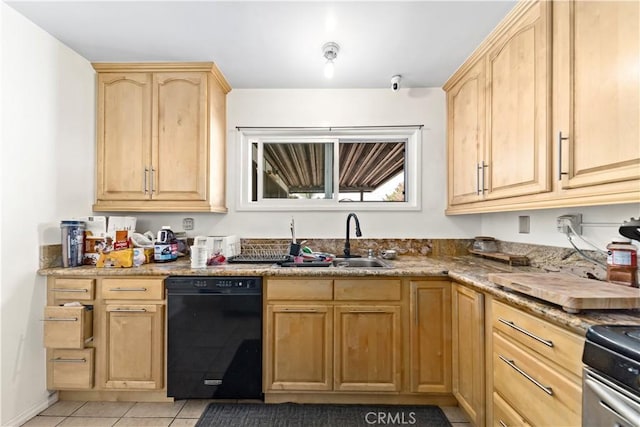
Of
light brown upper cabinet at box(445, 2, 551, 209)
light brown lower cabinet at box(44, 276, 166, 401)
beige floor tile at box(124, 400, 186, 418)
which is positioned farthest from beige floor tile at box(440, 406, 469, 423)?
light brown lower cabinet at box(44, 276, 166, 401)

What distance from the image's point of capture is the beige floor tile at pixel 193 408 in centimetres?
182

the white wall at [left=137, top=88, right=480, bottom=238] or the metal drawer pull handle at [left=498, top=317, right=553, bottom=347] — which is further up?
the white wall at [left=137, top=88, right=480, bottom=238]

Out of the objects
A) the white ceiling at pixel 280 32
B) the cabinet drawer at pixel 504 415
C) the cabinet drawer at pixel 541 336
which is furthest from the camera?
the white ceiling at pixel 280 32

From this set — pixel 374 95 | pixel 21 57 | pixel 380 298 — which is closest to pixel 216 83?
pixel 21 57

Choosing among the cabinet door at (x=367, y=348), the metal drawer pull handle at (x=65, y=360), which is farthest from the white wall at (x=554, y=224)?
the metal drawer pull handle at (x=65, y=360)

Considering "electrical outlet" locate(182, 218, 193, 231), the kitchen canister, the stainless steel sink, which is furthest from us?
"electrical outlet" locate(182, 218, 193, 231)

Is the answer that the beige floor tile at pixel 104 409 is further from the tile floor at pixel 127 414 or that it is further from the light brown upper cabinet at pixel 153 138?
the light brown upper cabinet at pixel 153 138

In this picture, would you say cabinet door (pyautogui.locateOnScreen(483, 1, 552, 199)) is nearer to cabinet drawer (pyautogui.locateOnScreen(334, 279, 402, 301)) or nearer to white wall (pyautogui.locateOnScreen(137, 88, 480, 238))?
white wall (pyautogui.locateOnScreen(137, 88, 480, 238))

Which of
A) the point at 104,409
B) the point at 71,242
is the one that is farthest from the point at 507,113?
the point at 104,409

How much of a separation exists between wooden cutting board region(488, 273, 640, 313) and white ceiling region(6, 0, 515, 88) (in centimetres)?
148

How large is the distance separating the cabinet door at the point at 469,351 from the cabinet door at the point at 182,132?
76.1 inches

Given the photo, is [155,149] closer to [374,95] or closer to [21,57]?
[21,57]

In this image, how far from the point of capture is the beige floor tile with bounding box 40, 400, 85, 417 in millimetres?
1818

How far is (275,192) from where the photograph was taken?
2709 mm
